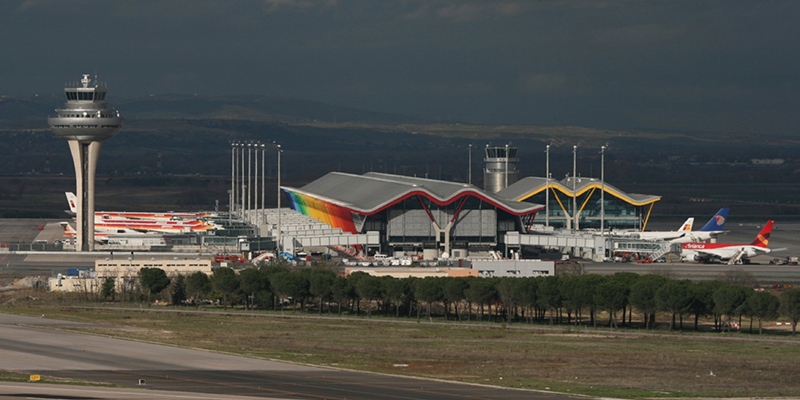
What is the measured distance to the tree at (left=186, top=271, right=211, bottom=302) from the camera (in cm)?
11544

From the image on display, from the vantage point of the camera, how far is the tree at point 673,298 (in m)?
97.4

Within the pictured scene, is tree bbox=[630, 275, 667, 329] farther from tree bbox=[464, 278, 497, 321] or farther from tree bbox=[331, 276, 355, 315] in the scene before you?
tree bbox=[331, 276, 355, 315]

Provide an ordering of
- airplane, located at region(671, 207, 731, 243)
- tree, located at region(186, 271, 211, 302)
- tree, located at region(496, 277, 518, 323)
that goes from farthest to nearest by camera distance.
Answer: airplane, located at region(671, 207, 731, 243) → tree, located at region(186, 271, 211, 302) → tree, located at region(496, 277, 518, 323)

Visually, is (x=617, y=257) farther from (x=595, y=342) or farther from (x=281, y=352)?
(x=281, y=352)

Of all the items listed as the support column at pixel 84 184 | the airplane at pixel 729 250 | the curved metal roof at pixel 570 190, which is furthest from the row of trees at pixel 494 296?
the curved metal roof at pixel 570 190

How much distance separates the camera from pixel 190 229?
190 metres

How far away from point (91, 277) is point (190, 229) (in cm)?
6472

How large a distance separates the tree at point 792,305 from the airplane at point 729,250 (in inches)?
2084

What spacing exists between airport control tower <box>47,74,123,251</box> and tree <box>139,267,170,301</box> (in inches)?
1576

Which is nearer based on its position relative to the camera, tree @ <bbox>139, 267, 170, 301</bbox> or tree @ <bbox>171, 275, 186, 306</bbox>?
tree @ <bbox>139, 267, 170, 301</bbox>

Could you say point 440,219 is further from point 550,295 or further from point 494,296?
point 550,295

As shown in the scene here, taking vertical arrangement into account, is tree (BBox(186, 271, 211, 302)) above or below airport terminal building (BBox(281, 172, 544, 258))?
below

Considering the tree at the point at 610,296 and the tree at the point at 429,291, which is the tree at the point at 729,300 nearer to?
the tree at the point at 610,296

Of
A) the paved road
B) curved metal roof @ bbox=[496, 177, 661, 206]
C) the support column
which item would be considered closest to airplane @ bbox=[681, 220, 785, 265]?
curved metal roof @ bbox=[496, 177, 661, 206]
